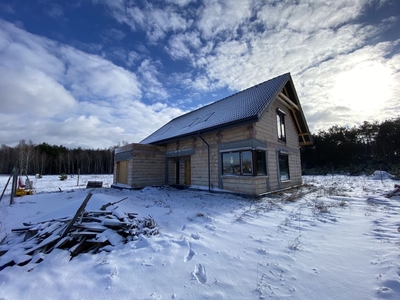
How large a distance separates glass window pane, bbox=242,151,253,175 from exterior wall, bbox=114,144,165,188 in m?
6.69

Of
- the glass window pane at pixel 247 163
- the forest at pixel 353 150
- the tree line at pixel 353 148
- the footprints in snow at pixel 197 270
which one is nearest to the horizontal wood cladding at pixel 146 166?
the glass window pane at pixel 247 163

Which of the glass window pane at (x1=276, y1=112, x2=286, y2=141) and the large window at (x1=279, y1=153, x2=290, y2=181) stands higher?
the glass window pane at (x1=276, y1=112, x2=286, y2=141)

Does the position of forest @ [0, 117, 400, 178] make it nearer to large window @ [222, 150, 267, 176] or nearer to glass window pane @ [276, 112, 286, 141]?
glass window pane @ [276, 112, 286, 141]

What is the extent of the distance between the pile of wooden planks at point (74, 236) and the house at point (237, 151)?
6015mm

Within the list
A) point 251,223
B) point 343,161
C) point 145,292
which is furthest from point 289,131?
point 343,161

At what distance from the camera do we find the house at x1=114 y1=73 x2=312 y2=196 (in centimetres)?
909

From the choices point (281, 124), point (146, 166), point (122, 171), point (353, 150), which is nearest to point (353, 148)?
point (353, 150)

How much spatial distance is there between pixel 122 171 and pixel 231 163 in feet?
28.4

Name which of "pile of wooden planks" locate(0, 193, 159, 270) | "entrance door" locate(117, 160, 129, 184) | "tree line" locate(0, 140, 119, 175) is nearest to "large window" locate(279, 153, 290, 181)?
"pile of wooden planks" locate(0, 193, 159, 270)

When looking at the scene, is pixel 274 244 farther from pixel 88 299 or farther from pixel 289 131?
pixel 289 131

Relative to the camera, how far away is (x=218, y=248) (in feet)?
11.6

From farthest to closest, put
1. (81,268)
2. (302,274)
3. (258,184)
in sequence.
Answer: (258,184) → (81,268) → (302,274)

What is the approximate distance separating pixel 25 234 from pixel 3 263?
46.9 inches

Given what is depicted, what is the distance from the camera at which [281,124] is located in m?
12.2
